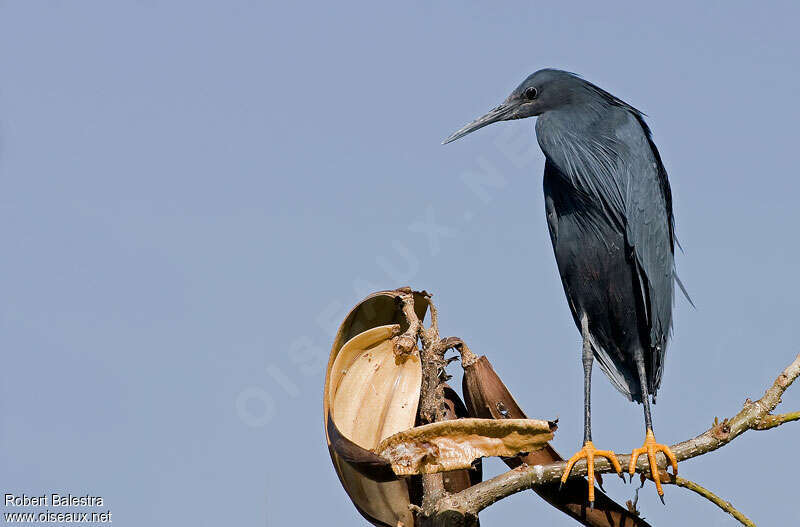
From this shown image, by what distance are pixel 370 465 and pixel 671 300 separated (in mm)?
3298

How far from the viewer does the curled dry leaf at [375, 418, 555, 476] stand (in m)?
3.55

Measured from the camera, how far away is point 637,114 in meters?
6.21

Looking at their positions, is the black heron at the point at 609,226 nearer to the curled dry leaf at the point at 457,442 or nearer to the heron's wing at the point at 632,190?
the heron's wing at the point at 632,190

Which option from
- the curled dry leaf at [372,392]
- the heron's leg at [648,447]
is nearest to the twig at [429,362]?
the curled dry leaf at [372,392]

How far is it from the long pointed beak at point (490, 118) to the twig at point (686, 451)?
119 inches

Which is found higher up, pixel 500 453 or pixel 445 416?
pixel 445 416

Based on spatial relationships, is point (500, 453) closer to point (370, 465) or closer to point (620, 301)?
point (370, 465)

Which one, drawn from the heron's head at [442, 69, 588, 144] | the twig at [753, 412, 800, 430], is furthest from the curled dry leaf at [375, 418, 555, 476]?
the heron's head at [442, 69, 588, 144]

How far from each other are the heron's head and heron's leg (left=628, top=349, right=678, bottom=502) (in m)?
1.80

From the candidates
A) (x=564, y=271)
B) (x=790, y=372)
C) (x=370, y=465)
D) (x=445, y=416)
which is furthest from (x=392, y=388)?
(x=564, y=271)

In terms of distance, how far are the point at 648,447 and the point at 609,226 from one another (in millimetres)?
1700

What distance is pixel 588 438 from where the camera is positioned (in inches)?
201

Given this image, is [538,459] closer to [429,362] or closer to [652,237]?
[429,362]

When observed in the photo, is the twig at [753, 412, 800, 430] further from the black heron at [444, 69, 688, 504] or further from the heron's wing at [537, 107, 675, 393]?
the heron's wing at [537, 107, 675, 393]
